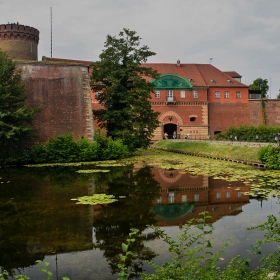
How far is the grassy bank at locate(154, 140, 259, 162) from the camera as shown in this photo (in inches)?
771

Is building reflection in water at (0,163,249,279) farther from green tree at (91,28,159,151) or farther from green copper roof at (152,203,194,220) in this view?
Answer: green tree at (91,28,159,151)

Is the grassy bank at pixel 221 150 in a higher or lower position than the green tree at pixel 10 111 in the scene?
lower

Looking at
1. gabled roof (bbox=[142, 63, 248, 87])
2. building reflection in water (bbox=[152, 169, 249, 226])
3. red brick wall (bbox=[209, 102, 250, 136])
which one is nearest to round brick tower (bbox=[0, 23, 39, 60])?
gabled roof (bbox=[142, 63, 248, 87])

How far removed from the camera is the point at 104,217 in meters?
8.22

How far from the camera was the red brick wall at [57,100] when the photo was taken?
23.1 meters

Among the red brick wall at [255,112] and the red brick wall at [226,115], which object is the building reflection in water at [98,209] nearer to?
the red brick wall at [226,115]

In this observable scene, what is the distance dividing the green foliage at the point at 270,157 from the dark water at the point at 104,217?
4.10 meters

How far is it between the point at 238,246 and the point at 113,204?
4128 mm

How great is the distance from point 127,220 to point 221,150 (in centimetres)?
1623

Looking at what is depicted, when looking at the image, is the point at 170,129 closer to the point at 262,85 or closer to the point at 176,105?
the point at 176,105

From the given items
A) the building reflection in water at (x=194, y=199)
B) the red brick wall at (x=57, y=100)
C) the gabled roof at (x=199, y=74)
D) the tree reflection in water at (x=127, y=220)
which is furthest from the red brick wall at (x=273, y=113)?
the tree reflection in water at (x=127, y=220)

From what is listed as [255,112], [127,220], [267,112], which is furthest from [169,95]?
[127,220]

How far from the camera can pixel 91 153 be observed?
21516 millimetres

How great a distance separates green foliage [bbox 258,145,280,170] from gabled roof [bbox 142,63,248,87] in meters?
25.9
